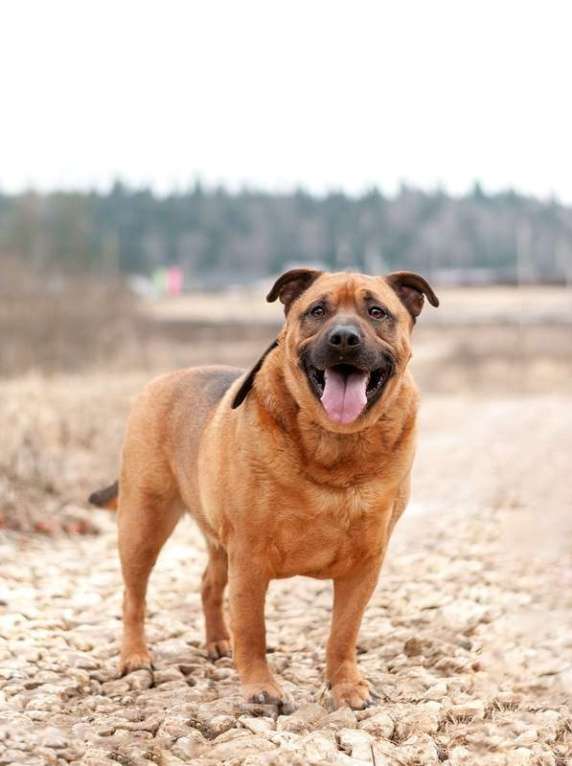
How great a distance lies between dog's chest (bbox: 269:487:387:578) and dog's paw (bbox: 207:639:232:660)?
1.25 metres

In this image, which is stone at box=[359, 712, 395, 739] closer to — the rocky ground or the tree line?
the rocky ground

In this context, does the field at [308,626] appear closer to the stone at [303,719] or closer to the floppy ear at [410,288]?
the stone at [303,719]

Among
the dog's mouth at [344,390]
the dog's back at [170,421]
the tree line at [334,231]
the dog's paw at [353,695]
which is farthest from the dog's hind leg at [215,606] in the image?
the tree line at [334,231]

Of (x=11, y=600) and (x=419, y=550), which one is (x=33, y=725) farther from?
(x=419, y=550)

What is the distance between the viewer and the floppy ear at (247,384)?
4.77 meters

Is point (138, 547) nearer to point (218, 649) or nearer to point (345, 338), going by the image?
point (218, 649)

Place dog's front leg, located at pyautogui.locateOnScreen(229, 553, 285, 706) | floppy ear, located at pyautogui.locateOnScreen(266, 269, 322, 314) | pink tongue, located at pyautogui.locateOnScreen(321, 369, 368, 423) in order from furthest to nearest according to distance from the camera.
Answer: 1. floppy ear, located at pyautogui.locateOnScreen(266, 269, 322, 314)
2. dog's front leg, located at pyautogui.locateOnScreen(229, 553, 285, 706)
3. pink tongue, located at pyautogui.locateOnScreen(321, 369, 368, 423)

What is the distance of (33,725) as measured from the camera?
4551mm

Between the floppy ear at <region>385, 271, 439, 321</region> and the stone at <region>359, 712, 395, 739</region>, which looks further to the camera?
the floppy ear at <region>385, 271, 439, 321</region>

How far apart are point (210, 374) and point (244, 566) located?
1.33m

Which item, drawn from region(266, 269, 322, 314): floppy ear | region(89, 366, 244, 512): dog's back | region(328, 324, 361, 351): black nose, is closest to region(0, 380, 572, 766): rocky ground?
region(89, 366, 244, 512): dog's back

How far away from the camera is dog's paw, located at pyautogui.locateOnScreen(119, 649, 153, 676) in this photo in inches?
214

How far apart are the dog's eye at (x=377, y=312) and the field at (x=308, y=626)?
177 cm

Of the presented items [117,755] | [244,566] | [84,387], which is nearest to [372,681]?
[244,566]
